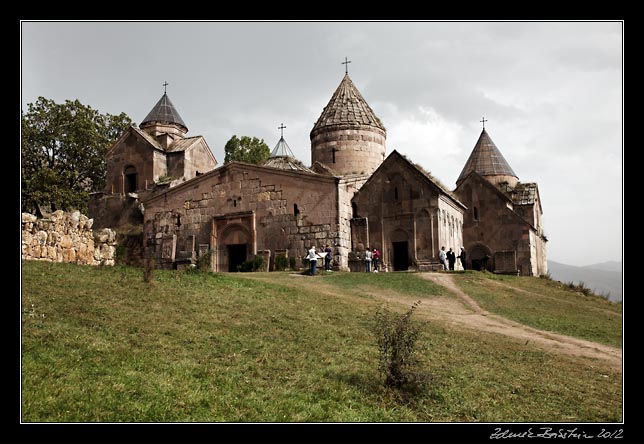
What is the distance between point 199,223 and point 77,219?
1128 centimetres

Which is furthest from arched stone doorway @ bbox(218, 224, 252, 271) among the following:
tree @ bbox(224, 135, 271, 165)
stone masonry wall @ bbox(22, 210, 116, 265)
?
tree @ bbox(224, 135, 271, 165)

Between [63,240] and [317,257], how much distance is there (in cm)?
965

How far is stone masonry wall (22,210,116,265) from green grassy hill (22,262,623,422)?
149cm

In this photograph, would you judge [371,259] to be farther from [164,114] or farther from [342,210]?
[164,114]

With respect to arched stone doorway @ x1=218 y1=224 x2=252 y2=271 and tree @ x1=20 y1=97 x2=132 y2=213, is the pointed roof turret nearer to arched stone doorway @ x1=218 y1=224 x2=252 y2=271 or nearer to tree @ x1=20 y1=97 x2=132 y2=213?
arched stone doorway @ x1=218 y1=224 x2=252 y2=271

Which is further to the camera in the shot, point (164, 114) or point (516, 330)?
point (164, 114)

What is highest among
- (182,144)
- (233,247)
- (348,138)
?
(182,144)

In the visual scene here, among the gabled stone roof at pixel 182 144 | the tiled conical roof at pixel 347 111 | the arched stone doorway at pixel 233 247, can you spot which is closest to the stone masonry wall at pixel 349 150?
the tiled conical roof at pixel 347 111

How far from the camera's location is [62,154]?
38.1 metres

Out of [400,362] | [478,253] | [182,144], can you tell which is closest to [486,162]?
[478,253]

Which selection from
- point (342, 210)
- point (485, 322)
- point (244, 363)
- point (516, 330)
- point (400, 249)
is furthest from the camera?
point (400, 249)

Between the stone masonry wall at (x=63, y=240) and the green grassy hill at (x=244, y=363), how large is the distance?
149 cm

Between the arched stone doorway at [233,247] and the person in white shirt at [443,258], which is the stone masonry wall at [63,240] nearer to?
the arched stone doorway at [233,247]

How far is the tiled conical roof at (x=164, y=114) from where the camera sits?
35.5 m
